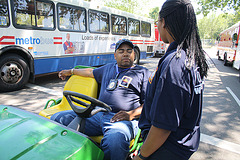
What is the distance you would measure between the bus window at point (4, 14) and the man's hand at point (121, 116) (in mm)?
5352

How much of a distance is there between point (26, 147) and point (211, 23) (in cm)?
7542

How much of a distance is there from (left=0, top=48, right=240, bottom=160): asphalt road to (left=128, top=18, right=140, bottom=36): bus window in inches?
217

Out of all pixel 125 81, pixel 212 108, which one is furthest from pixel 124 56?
pixel 212 108

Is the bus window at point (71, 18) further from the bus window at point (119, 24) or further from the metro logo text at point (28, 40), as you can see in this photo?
the bus window at point (119, 24)

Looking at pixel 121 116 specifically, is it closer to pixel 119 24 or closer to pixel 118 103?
pixel 118 103

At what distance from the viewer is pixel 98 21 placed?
885 cm

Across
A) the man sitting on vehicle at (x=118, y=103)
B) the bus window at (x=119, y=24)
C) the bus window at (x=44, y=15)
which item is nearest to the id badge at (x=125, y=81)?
the man sitting on vehicle at (x=118, y=103)

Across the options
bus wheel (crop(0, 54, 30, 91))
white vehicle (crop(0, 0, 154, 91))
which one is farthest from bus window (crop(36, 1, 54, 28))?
bus wheel (crop(0, 54, 30, 91))

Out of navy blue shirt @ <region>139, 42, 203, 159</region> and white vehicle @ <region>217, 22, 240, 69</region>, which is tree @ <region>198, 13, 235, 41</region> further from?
navy blue shirt @ <region>139, 42, 203, 159</region>

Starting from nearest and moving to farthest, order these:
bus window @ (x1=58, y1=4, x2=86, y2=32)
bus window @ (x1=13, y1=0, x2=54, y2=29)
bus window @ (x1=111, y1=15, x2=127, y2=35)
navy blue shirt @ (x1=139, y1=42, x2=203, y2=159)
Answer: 1. navy blue shirt @ (x1=139, y1=42, x2=203, y2=159)
2. bus window @ (x1=13, y1=0, x2=54, y2=29)
3. bus window @ (x1=58, y1=4, x2=86, y2=32)
4. bus window @ (x1=111, y1=15, x2=127, y2=35)

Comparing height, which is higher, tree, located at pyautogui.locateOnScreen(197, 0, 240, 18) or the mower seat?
tree, located at pyautogui.locateOnScreen(197, 0, 240, 18)

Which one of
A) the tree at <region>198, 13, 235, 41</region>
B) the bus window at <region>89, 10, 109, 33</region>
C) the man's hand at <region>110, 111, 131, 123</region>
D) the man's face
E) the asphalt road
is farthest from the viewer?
the tree at <region>198, 13, 235, 41</region>

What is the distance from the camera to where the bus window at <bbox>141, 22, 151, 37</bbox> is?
12523mm

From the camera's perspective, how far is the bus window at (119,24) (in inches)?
386
